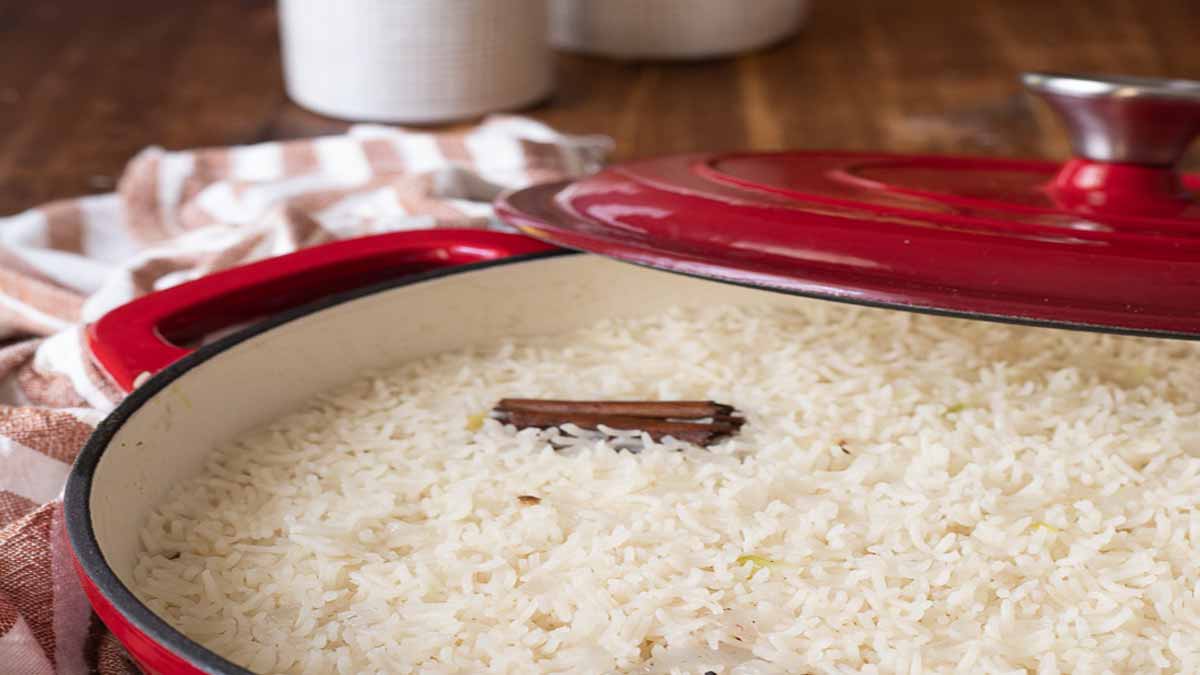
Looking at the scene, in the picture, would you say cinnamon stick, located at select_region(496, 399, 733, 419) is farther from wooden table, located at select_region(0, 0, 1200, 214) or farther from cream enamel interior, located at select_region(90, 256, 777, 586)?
wooden table, located at select_region(0, 0, 1200, 214)

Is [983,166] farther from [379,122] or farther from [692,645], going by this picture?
[379,122]

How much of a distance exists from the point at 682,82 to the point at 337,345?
68.4 inches

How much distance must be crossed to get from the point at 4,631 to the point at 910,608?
0.57 metres

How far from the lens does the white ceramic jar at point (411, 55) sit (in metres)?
2.32

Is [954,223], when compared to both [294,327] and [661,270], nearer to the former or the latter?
[661,270]

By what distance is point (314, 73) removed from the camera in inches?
96.6

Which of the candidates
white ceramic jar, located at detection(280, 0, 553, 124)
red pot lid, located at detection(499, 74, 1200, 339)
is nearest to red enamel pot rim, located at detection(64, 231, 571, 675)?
red pot lid, located at detection(499, 74, 1200, 339)

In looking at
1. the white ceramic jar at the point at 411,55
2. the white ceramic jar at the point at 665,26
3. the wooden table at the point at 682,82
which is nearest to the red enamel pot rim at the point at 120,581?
the wooden table at the point at 682,82

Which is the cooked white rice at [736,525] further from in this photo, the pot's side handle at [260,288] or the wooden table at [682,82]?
the wooden table at [682,82]

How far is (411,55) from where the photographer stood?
2373mm

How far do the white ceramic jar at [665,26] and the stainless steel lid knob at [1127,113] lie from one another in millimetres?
1758

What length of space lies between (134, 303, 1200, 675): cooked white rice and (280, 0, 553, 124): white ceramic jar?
1278 mm

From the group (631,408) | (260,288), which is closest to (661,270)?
(631,408)

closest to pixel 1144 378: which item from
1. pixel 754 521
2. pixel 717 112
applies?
pixel 754 521
